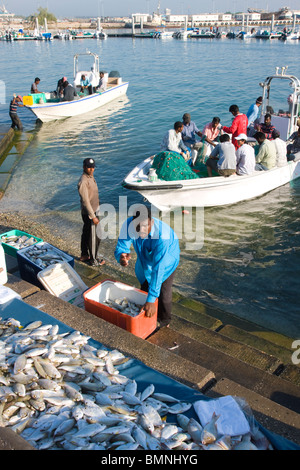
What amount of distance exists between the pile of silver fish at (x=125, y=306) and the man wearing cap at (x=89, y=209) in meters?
2.22

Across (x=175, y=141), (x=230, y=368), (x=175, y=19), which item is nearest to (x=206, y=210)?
(x=175, y=141)

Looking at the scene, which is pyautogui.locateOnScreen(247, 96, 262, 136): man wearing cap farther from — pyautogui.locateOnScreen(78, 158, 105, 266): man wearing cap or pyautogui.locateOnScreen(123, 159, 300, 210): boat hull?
pyautogui.locateOnScreen(78, 158, 105, 266): man wearing cap

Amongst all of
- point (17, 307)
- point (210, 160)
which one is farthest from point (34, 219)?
point (17, 307)

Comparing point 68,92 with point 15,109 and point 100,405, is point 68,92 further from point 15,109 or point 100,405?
point 100,405

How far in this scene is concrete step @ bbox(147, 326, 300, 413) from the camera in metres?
3.76

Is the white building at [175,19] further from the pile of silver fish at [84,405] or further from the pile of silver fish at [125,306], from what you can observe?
the pile of silver fish at [84,405]

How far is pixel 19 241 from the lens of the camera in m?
6.61

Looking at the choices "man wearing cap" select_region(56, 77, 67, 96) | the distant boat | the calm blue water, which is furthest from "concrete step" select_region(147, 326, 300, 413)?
the distant boat

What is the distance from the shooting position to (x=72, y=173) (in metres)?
13.7

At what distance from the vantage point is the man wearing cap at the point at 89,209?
21.2ft

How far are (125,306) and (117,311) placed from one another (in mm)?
263

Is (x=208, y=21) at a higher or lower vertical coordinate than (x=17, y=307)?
higher
